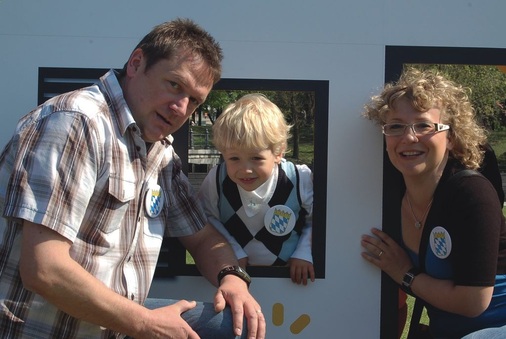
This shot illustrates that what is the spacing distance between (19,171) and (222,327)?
100 cm

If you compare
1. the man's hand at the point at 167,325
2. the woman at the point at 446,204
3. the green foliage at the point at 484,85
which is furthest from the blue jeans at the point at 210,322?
the green foliage at the point at 484,85

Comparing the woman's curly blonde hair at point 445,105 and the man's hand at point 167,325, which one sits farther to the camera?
the woman's curly blonde hair at point 445,105

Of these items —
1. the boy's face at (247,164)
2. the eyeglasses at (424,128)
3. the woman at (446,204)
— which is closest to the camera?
the woman at (446,204)

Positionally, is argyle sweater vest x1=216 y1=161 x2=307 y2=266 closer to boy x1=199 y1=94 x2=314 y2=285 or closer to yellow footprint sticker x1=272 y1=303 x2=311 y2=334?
boy x1=199 y1=94 x2=314 y2=285

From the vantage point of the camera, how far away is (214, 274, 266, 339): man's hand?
8.14 ft

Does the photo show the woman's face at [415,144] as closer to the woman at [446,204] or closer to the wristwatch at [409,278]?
the woman at [446,204]

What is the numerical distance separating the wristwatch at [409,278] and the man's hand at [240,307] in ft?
2.42

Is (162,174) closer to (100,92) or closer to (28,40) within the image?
(100,92)

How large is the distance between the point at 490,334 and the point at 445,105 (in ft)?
3.29

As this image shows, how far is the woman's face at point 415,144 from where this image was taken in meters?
2.73

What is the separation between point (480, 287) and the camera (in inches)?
102

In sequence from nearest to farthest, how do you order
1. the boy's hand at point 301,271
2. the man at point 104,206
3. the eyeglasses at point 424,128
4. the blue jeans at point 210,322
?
the man at point 104,206 < the blue jeans at point 210,322 < the eyeglasses at point 424,128 < the boy's hand at point 301,271

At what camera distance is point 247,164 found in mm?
2832

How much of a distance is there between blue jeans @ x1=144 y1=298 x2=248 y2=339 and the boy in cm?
47
